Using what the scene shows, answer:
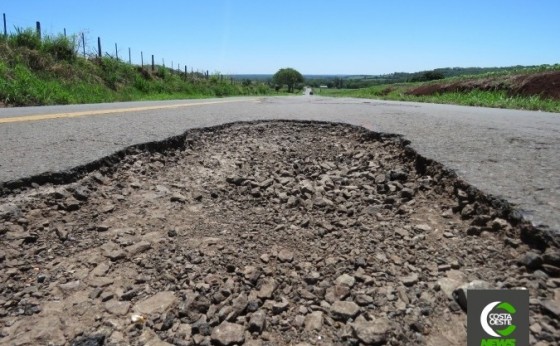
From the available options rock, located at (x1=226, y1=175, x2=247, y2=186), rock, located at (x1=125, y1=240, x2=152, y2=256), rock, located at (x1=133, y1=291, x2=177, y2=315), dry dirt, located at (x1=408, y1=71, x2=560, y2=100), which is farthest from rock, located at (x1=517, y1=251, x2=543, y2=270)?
dry dirt, located at (x1=408, y1=71, x2=560, y2=100)

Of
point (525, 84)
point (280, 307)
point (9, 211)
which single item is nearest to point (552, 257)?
point (280, 307)

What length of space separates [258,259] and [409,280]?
79cm

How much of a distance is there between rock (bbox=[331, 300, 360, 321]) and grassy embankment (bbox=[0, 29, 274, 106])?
9605 mm

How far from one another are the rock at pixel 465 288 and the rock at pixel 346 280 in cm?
44

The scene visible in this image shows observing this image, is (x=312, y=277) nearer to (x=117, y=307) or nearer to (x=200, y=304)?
(x=200, y=304)

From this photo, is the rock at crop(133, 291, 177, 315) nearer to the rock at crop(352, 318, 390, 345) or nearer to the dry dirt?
the rock at crop(352, 318, 390, 345)

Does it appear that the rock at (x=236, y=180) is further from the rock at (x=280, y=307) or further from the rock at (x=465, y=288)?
the rock at (x=465, y=288)

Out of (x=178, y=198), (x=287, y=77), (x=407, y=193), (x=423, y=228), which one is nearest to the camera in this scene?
(x=423, y=228)

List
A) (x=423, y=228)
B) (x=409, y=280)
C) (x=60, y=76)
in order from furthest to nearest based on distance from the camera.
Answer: (x=60, y=76) → (x=423, y=228) → (x=409, y=280)

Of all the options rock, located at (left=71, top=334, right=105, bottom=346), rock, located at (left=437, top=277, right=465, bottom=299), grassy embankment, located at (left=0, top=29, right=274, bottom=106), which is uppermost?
grassy embankment, located at (left=0, top=29, right=274, bottom=106)

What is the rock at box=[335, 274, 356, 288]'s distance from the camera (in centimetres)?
177

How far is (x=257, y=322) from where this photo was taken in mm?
1526

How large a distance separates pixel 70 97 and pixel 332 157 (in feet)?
31.0

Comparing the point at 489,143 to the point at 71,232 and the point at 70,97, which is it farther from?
the point at 70,97
